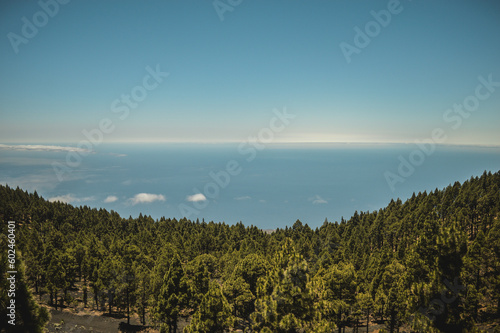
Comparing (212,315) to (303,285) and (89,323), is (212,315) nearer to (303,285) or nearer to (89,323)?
(303,285)

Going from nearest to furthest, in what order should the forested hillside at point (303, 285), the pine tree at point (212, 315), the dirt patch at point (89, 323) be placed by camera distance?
1. the forested hillside at point (303, 285)
2. the pine tree at point (212, 315)
3. the dirt patch at point (89, 323)

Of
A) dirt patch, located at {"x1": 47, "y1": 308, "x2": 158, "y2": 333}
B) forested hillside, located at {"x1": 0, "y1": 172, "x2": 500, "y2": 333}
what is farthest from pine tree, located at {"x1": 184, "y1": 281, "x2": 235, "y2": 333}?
dirt patch, located at {"x1": 47, "y1": 308, "x2": 158, "y2": 333}

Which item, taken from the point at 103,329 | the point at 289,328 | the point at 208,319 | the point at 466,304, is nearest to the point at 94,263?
the point at 103,329

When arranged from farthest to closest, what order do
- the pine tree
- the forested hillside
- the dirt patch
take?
the dirt patch < the pine tree < the forested hillside

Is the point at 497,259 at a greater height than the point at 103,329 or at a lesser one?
greater

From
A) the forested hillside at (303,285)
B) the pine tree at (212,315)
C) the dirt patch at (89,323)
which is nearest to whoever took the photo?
the forested hillside at (303,285)

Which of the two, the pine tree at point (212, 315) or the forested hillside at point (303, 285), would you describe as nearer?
the forested hillside at point (303, 285)

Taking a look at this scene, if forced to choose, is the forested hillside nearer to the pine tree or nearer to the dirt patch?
the pine tree

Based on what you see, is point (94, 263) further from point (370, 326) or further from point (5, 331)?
point (370, 326)

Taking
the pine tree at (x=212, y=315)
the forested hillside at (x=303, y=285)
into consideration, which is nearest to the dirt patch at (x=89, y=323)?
the forested hillside at (x=303, y=285)

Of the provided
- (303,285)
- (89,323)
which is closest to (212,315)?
(303,285)

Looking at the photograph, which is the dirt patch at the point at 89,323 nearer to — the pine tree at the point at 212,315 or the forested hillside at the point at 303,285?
the forested hillside at the point at 303,285
